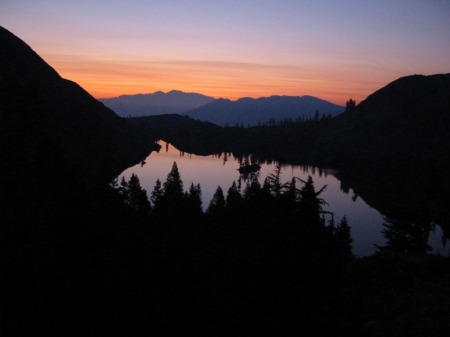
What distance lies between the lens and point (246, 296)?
1338cm

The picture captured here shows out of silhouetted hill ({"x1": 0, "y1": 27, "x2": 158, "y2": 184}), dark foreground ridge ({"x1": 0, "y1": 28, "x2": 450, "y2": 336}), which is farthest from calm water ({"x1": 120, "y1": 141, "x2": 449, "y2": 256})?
silhouetted hill ({"x1": 0, "y1": 27, "x2": 158, "y2": 184})

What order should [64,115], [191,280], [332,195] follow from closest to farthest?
[191,280], [332,195], [64,115]

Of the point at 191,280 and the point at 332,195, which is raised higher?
the point at 191,280

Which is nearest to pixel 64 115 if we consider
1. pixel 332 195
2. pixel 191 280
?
pixel 332 195

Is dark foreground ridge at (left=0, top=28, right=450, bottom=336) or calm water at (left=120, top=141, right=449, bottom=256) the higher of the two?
dark foreground ridge at (left=0, top=28, right=450, bottom=336)

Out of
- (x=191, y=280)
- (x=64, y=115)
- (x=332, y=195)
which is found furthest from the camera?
(x=64, y=115)

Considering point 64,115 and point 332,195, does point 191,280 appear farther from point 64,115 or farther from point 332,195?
point 64,115

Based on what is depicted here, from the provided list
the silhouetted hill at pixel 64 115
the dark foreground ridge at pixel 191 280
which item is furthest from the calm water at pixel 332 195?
the silhouetted hill at pixel 64 115

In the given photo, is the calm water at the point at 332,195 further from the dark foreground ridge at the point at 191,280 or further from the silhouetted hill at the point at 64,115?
the silhouetted hill at the point at 64,115

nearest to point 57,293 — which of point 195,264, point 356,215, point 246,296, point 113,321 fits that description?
point 113,321

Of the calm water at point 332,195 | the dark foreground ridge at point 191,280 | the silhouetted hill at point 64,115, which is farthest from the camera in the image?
the silhouetted hill at point 64,115

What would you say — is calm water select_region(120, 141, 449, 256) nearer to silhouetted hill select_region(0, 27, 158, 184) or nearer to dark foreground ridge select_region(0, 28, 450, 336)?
dark foreground ridge select_region(0, 28, 450, 336)

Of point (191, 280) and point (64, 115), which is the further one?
point (64, 115)

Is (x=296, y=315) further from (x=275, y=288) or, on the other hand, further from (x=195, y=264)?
(x=195, y=264)
